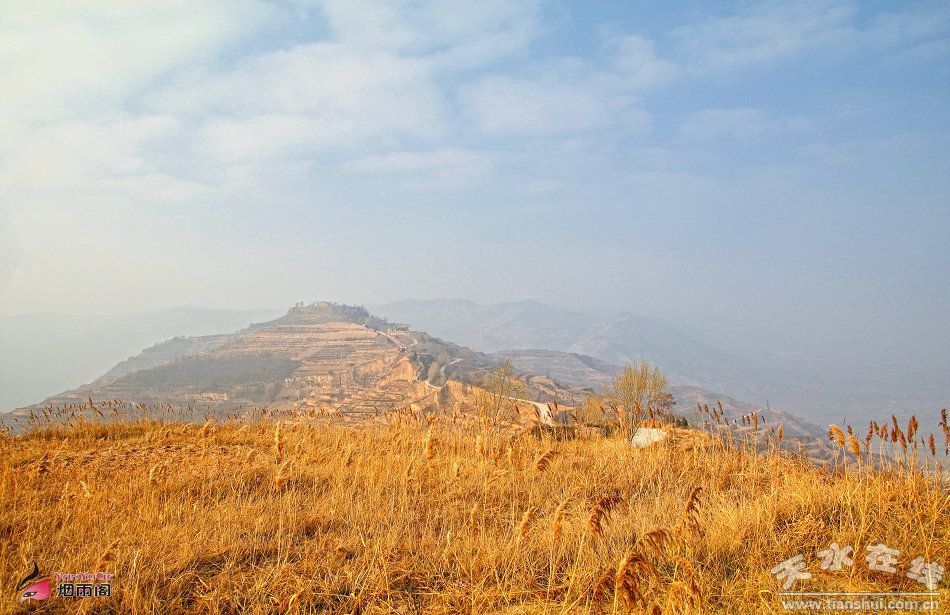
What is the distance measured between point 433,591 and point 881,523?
4.55 m

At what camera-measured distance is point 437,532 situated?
219 inches

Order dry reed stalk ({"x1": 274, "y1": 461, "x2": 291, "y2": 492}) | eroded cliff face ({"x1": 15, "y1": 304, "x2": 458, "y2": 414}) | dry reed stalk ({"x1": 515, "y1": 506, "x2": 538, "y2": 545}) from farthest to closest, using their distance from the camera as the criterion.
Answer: eroded cliff face ({"x1": 15, "y1": 304, "x2": 458, "y2": 414}), dry reed stalk ({"x1": 274, "y1": 461, "x2": 291, "y2": 492}), dry reed stalk ({"x1": 515, "y1": 506, "x2": 538, "y2": 545})

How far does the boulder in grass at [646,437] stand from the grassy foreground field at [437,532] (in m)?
2.10

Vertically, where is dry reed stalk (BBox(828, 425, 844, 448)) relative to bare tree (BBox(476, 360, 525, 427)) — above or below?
above

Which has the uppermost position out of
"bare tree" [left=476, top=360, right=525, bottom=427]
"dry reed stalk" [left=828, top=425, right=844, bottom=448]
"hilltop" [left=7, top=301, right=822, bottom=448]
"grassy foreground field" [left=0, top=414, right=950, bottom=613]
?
"dry reed stalk" [left=828, top=425, right=844, bottom=448]

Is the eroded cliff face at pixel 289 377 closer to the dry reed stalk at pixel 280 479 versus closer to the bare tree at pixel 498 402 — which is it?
the bare tree at pixel 498 402

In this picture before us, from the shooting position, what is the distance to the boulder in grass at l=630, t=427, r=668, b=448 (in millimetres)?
10971

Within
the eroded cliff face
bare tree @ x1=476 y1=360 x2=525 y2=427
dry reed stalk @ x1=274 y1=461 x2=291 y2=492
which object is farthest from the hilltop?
dry reed stalk @ x1=274 y1=461 x2=291 y2=492

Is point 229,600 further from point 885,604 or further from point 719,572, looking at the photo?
point 885,604

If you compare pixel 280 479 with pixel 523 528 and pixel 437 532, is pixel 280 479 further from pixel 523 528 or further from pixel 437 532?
pixel 523 528

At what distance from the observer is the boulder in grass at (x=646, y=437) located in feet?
36.0

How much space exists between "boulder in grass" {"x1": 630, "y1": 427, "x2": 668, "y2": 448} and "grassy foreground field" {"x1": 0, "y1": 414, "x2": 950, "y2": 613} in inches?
Result: 82.9

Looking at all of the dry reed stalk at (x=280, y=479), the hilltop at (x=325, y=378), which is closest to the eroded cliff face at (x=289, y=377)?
the hilltop at (x=325, y=378)

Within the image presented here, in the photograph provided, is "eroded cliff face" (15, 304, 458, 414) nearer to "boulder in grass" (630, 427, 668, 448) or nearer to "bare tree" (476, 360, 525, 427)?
"bare tree" (476, 360, 525, 427)
